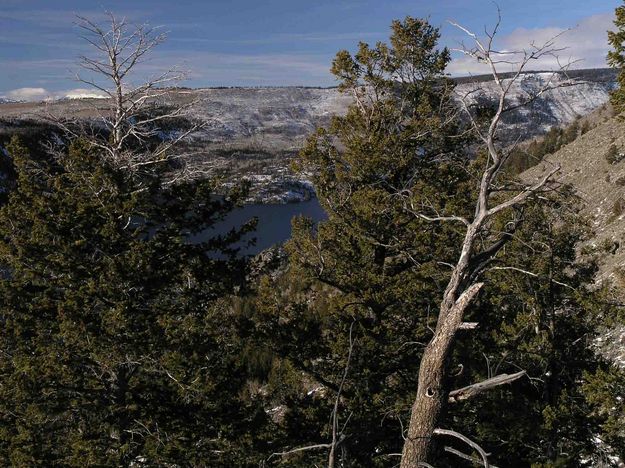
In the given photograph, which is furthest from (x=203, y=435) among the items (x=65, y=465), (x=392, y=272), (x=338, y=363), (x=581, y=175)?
(x=581, y=175)

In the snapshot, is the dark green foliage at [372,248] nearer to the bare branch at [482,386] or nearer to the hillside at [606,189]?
the hillside at [606,189]

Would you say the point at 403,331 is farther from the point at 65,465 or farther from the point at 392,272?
the point at 65,465

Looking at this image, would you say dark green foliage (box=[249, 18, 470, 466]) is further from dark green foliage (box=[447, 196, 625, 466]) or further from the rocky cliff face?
dark green foliage (box=[447, 196, 625, 466])

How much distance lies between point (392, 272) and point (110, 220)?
593cm

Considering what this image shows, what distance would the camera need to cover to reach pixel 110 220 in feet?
31.3

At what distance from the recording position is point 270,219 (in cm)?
10006

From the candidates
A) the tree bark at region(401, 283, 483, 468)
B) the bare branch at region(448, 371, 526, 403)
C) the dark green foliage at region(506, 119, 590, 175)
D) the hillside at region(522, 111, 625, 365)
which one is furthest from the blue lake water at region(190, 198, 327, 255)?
the bare branch at region(448, 371, 526, 403)

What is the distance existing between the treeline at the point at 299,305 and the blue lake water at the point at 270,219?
158ft

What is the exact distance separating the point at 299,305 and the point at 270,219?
8857cm

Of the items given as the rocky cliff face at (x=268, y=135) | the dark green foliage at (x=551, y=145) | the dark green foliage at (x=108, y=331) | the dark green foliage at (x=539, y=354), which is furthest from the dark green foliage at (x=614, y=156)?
the dark green foliage at (x=108, y=331)

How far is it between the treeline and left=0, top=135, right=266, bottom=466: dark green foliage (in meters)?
0.04

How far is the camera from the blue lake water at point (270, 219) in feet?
253

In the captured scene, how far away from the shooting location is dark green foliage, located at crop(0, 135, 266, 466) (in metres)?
9.19

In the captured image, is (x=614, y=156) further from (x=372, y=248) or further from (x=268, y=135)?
(x=268, y=135)
